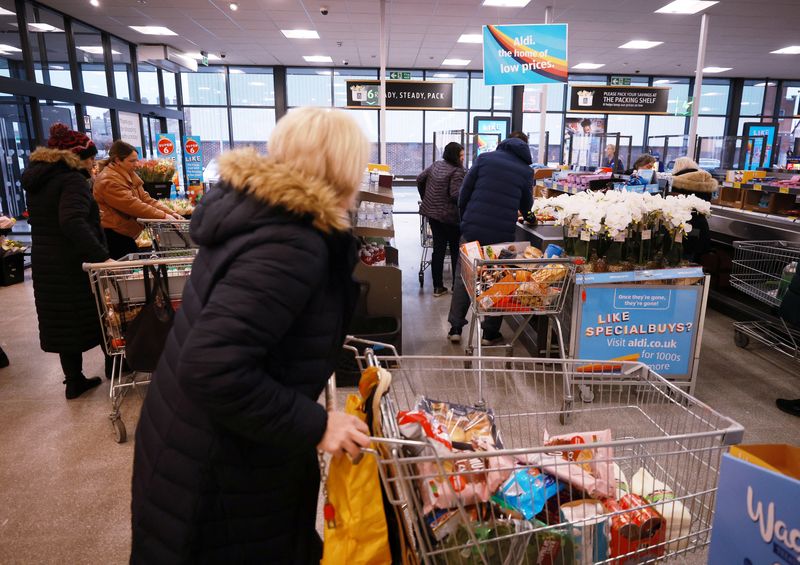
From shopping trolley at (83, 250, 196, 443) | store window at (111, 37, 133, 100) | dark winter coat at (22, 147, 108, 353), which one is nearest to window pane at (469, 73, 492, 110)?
store window at (111, 37, 133, 100)

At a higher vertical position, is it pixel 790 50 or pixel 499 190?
pixel 790 50

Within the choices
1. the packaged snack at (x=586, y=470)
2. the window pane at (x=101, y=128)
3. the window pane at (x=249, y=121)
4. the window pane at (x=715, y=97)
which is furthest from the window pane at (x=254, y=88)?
the packaged snack at (x=586, y=470)

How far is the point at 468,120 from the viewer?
691 inches

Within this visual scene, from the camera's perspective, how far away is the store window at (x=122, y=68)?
466 inches

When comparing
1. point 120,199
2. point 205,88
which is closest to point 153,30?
point 205,88

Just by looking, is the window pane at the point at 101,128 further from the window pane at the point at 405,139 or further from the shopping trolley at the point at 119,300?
the shopping trolley at the point at 119,300

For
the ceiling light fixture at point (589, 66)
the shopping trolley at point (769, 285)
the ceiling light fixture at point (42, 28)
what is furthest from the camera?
the ceiling light fixture at point (589, 66)

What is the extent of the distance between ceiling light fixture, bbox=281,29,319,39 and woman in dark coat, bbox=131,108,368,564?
431 inches

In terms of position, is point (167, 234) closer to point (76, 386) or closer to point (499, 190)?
point (76, 386)

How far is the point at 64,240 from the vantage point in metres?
3.45

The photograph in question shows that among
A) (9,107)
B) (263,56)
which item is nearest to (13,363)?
(9,107)

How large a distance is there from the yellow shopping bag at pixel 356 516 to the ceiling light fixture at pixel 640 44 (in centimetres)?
1260

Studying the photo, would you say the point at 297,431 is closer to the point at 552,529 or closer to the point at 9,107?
the point at 552,529

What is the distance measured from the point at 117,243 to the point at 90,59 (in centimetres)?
808
